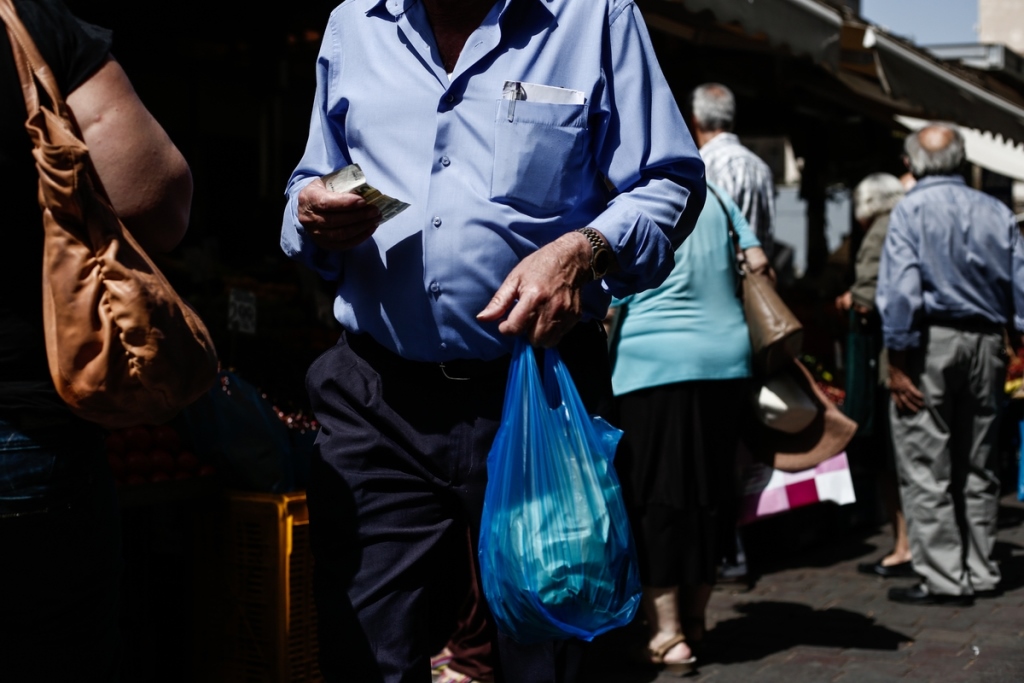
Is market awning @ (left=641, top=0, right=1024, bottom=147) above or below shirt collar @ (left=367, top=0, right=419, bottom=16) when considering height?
above

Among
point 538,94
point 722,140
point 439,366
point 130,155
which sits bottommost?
point 439,366

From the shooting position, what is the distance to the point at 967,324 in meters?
5.85

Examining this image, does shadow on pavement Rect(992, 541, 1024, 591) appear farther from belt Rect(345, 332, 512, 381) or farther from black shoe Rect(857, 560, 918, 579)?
belt Rect(345, 332, 512, 381)

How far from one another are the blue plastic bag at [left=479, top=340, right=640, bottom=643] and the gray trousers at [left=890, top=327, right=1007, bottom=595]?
3.92m

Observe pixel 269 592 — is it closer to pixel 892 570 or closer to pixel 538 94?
pixel 538 94

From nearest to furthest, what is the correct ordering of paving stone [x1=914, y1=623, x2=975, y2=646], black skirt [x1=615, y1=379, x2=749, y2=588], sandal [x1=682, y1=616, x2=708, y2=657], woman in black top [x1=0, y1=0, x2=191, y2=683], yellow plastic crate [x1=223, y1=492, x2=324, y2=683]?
woman in black top [x1=0, y1=0, x2=191, y2=683]
yellow plastic crate [x1=223, y1=492, x2=324, y2=683]
black skirt [x1=615, y1=379, x2=749, y2=588]
sandal [x1=682, y1=616, x2=708, y2=657]
paving stone [x1=914, y1=623, x2=975, y2=646]

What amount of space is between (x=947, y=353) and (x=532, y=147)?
A: 393cm

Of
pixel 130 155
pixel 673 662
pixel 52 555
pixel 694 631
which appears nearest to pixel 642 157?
pixel 130 155

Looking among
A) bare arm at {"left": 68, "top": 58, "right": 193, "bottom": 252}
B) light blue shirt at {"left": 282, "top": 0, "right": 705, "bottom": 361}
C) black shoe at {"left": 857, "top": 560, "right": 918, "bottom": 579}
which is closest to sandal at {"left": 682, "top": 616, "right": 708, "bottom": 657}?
black shoe at {"left": 857, "top": 560, "right": 918, "bottom": 579}

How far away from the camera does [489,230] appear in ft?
7.93

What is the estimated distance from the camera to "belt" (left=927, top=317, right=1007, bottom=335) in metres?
5.84

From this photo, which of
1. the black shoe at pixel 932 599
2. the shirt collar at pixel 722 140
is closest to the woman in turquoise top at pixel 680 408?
the shirt collar at pixel 722 140

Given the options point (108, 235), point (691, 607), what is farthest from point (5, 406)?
point (691, 607)

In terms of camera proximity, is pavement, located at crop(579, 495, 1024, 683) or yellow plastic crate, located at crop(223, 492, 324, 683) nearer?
yellow plastic crate, located at crop(223, 492, 324, 683)
